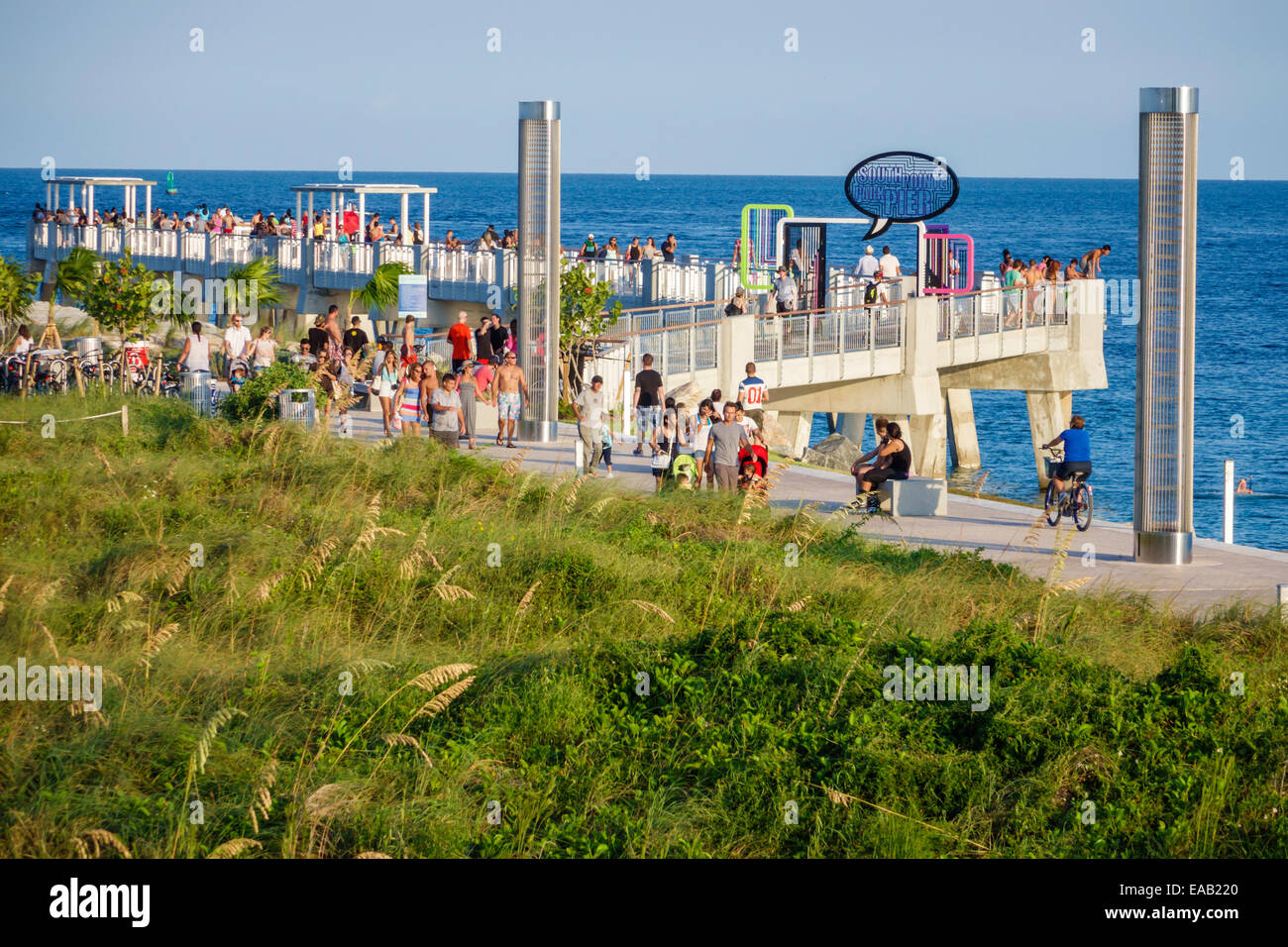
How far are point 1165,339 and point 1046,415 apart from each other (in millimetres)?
22491

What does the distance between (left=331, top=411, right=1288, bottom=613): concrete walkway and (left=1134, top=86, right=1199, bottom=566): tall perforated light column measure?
517mm

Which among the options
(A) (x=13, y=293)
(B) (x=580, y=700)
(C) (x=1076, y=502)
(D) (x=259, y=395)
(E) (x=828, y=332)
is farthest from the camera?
(E) (x=828, y=332)

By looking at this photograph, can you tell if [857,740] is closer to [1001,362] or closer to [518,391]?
[518,391]

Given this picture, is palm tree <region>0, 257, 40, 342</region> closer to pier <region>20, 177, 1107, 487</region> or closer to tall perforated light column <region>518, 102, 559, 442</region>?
pier <region>20, 177, 1107, 487</region>

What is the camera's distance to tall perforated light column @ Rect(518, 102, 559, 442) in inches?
812

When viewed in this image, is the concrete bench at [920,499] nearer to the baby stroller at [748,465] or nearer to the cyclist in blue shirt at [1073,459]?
the cyclist in blue shirt at [1073,459]

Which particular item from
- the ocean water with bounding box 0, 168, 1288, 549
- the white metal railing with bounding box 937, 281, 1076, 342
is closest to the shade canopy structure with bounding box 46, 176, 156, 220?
the ocean water with bounding box 0, 168, 1288, 549

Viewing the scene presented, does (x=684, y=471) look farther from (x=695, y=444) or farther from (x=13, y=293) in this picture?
(x=13, y=293)

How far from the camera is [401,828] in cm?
767

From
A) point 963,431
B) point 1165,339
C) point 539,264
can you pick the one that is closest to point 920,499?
point 1165,339

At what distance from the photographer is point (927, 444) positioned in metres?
33.8

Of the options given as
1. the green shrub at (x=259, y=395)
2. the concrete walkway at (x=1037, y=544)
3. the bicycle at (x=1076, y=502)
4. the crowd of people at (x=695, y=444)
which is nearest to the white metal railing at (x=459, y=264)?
the concrete walkway at (x=1037, y=544)

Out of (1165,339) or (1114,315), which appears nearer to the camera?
(1165,339)
